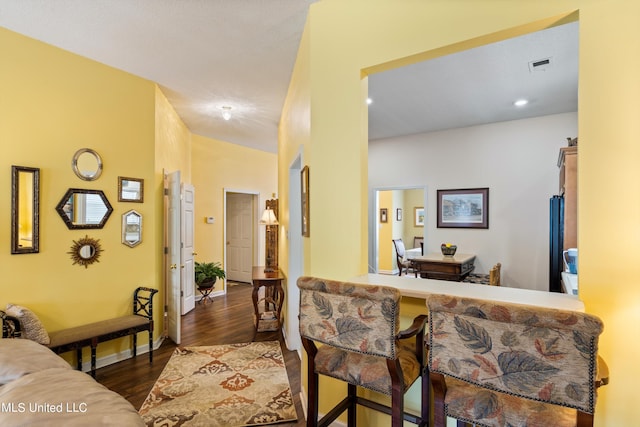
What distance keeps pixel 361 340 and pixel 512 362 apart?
0.57 m

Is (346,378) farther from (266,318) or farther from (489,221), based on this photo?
(489,221)

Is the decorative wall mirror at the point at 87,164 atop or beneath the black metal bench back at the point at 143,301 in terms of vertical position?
atop

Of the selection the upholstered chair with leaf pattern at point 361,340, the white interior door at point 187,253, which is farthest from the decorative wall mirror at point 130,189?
the upholstered chair with leaf pattern at point 361,340

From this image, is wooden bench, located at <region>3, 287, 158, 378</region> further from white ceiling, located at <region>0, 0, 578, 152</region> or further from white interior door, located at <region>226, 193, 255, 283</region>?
white interior door, located at <region>226, 193, 255, 283</region>

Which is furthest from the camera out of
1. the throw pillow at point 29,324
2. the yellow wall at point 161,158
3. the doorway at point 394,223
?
the doorway at point 394,223

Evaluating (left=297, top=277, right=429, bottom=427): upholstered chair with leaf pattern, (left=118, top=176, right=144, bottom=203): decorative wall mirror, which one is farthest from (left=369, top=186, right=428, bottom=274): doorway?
(left=297, top=277, right=429, bottom=427): upholstered chair with leaf pattern

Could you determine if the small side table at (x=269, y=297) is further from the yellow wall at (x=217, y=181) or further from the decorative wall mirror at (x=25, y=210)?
the decorative wall mirror at (x=25, y=210)

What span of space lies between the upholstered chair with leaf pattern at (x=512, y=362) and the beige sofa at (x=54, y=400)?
1.19 metres

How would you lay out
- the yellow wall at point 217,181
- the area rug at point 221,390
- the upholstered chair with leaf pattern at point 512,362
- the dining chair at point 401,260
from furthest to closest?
the dining chair at point 401,260, the yellow wall at point 217,181, the area rug at point 221,390, the upholstered chair with leaf pattern at point 512,362

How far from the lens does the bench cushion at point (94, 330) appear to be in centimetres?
263

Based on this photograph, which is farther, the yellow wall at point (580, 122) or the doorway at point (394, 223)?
the doorway at point (394, 223)

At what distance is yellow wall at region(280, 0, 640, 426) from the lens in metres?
1.27

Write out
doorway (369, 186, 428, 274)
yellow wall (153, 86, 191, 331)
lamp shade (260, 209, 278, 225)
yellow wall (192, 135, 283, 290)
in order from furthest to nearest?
doorway (369, 186, 428, 274)
yellow wall (192, 135, 283, 290)
lamp shade (260, 209, 278, 225)
yellow wall (153, 86, 191, 331)

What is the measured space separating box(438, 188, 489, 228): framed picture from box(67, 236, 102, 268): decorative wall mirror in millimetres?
4880
